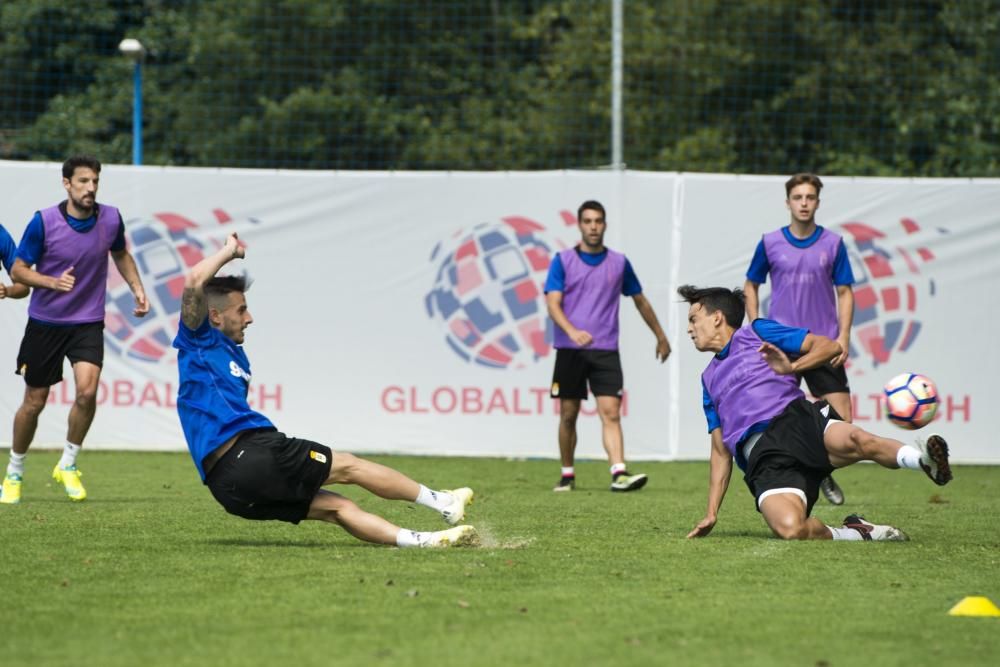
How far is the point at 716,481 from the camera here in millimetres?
8312

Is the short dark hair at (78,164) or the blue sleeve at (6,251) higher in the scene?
the short dark hair at (78,164)

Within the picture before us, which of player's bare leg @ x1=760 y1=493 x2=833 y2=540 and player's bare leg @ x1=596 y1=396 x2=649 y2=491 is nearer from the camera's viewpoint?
player's bare leg @ x1=760 y1=493 x2=833 y2=540

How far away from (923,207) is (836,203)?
86 cm

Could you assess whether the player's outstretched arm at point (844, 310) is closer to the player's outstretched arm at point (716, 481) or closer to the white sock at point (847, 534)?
the player's outstretched arm at point (716, 481)

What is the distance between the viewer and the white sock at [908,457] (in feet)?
25.3

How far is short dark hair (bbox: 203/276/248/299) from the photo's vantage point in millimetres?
7770

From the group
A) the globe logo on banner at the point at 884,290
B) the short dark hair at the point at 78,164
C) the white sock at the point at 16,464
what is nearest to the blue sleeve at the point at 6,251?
the short dark hair at the point at 78,164

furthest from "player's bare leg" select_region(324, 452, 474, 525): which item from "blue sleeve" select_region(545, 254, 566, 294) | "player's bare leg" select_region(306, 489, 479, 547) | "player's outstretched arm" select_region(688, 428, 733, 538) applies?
"blue sleeve" select_region(545, 254, 566, 294)

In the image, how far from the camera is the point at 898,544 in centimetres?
818

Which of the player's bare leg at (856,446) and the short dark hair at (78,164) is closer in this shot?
A: the player's bare leg at (856,446)

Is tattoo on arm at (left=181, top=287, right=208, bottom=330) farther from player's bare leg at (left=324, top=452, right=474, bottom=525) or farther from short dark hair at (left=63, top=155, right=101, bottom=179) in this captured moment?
short dark hair at (left=63, top=155, right=101, bottom=179)

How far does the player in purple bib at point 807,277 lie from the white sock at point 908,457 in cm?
311

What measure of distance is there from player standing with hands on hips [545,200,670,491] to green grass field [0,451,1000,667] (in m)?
2.21

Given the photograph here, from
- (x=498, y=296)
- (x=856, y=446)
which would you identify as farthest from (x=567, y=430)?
(x=856, y=446)
